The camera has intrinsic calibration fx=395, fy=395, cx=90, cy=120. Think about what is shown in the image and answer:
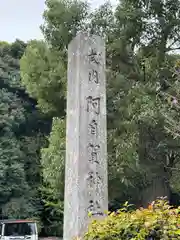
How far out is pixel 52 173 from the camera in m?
11.7

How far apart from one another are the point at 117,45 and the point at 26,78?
3578 millimetres

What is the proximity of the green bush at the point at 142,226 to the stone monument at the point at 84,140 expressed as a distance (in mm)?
2236

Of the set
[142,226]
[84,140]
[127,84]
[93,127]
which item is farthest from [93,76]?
[127,84]

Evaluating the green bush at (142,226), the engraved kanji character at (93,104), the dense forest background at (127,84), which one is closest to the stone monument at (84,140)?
the engraved kanji character at (93,104)

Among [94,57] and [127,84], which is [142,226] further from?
[127,84]

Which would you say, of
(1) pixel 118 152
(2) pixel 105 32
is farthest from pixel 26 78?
(1) pixel 118 152

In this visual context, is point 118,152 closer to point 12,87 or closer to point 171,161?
point 171,161

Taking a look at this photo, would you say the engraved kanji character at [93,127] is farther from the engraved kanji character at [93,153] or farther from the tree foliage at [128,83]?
the tree foliage at [128,83]

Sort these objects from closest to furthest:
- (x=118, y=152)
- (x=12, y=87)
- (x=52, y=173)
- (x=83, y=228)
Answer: (x=83, y=228)
(x=118, y=152)
(x=52, y=173)
(x=12, y=87)

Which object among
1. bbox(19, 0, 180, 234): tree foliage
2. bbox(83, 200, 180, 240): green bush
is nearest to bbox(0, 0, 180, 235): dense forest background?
bbox(19, 0, 180, 234): tree foliage

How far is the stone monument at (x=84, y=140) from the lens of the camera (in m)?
5.01

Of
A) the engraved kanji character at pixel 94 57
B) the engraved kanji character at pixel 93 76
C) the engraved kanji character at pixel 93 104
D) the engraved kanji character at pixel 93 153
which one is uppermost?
the engraved kanji character at pixel 94 57

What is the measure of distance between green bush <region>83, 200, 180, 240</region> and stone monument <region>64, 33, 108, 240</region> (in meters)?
2.24

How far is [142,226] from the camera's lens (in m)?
2.50
